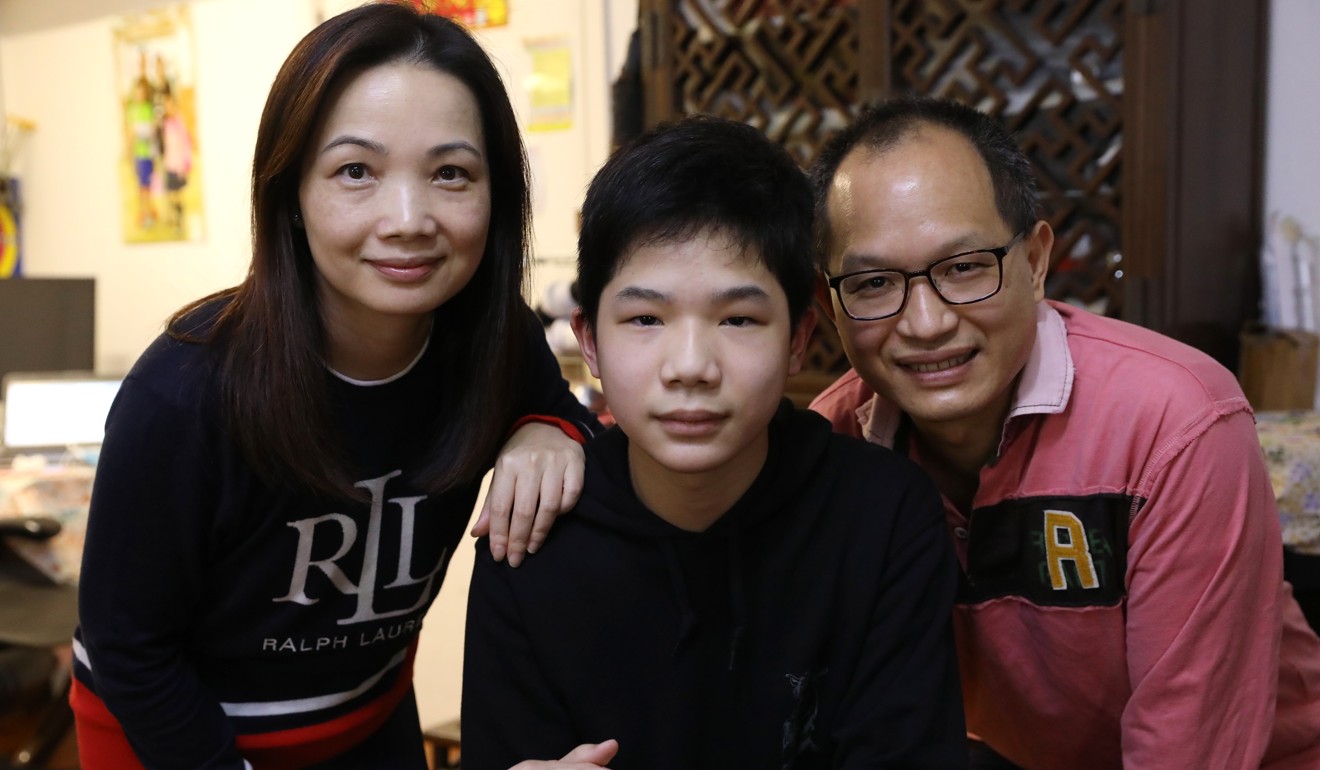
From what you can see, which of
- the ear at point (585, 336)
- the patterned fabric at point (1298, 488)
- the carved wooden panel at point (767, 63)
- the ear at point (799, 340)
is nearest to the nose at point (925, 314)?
the ear at point (799, 340)

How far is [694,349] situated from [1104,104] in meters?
1.30

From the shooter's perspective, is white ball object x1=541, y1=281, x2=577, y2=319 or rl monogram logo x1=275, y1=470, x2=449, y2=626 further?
white ball object x1=541, y1=281, x2=577, y2=319

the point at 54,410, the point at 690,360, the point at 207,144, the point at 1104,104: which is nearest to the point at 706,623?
the point at 690,360

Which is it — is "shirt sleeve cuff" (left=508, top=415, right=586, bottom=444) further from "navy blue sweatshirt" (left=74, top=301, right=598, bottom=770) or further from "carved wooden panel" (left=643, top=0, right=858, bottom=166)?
"carved wooden panel" (left=643, top=0, right=858, bottom=166)

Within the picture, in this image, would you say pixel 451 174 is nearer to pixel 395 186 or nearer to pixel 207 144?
pixel 395 186

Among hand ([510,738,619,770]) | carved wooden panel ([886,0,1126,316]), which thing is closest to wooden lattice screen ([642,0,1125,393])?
carved wooden panel ([886,0,1126,316])

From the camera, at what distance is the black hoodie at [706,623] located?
1114mm

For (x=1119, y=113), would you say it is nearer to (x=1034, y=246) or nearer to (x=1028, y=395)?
(x=1034, y=246)

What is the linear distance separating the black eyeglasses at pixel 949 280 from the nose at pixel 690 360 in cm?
28

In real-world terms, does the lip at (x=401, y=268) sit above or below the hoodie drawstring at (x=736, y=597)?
above

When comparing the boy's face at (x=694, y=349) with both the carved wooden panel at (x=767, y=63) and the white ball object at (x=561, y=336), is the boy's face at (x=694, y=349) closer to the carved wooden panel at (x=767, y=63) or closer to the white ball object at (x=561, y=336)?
the carved wooden panel at (x=767, y=63)

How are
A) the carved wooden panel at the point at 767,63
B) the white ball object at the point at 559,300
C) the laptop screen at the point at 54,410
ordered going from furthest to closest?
1. the laptop screen at the point at 54,410
2. the white ball object at the point at 559,300
3. the carved wooden panel at the point at 767,63

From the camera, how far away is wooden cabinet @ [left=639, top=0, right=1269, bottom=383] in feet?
6.14

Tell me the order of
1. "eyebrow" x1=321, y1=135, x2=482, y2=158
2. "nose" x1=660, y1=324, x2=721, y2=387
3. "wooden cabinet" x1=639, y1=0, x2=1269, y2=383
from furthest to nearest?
1. "wooden cabinet" x1=639, y1=0, x2=1269, y2=383
2. "eyebrow" x1=321, y1=135, x2=482, y2=158
3. "nose" x1=660, y1=324, x2=721, y2=387
